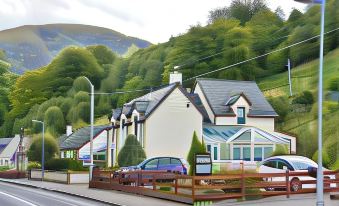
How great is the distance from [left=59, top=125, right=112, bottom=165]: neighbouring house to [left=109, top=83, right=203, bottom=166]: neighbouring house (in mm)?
9751

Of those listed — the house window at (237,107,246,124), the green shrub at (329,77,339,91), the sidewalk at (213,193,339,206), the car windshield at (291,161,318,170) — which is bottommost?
the sidewalk at (213,193,339,206)

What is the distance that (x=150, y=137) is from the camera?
48531mm

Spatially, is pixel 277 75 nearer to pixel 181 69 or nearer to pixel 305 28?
pixel 305 28

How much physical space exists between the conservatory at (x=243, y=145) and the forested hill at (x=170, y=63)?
2780cm

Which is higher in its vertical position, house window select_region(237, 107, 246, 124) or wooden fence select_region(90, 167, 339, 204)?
house window select_region(237, 107, 246, 124)

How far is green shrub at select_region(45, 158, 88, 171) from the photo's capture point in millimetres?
50975

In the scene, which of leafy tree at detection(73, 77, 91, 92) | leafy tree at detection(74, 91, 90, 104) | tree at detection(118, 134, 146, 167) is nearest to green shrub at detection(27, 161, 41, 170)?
tree at detection(118, 134, 146, 167)

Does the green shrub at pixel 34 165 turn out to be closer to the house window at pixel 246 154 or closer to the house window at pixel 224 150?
the house window at pixel 224 150

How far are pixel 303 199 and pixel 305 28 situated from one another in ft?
236

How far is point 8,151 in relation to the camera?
10094 cm

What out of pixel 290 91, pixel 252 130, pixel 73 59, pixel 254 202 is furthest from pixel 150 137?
pixel 73 59

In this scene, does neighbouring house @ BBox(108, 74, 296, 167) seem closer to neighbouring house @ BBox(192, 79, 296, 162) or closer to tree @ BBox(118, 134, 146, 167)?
neighbouring house @ BBox(192, 79, 296, 162)

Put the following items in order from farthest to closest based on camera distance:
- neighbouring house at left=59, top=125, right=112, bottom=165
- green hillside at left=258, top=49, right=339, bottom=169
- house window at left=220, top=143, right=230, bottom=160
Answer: neighbouring house at left=59, top=125, right=112, bottom=165
green hillside at left=258, top=49, right=339, bottom=169
house window at left=220, top=143, right=230, bottom=160

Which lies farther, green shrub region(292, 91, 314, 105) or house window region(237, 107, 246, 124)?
green shrub region(292, 91, 314, 105)
